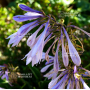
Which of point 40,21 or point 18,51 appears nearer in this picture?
point 40,21

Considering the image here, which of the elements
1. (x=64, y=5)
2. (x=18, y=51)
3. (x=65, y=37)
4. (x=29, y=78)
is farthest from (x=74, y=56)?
(x=64, y=5)

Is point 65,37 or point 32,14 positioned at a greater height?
point 32,14

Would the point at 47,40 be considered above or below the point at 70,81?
above

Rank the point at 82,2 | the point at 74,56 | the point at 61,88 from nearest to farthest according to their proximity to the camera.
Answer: the point at 74,56 → the point at 61,88 → the point at 82,2

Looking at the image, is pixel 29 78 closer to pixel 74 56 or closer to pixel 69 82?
pixel 69 82

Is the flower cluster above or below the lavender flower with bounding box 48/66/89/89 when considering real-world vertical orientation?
above

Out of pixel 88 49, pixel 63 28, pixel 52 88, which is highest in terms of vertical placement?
pixel 63 28

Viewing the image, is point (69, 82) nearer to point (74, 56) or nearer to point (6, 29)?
point (74, 56)

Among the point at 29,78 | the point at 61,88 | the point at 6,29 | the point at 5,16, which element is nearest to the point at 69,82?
the point at 61,88

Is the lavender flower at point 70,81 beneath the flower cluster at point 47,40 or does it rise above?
beneath

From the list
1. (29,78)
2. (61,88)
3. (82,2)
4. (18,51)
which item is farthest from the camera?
(82,2)
